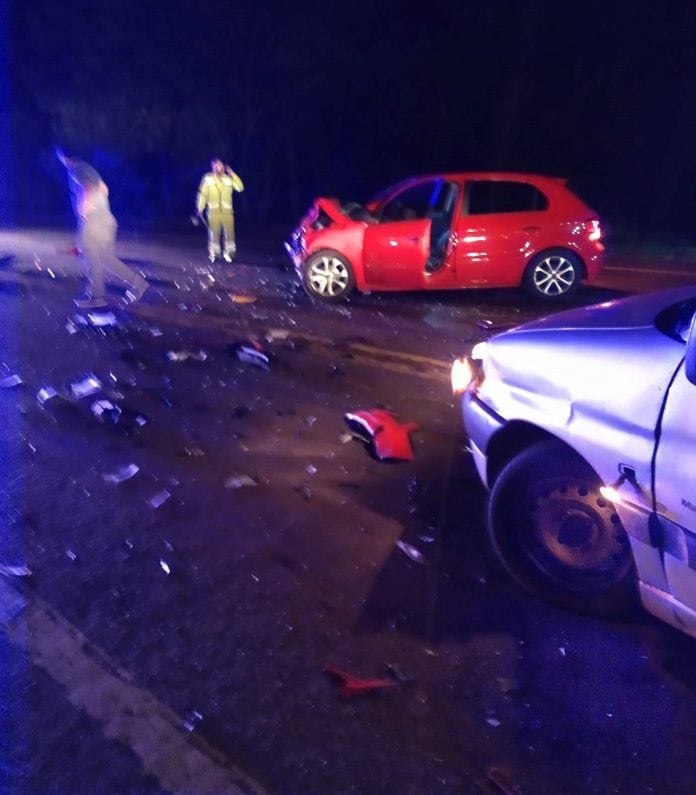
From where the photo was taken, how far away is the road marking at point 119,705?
317 centimetres

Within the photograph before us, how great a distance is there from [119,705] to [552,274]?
371 inches

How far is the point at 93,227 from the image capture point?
1059 centimetres

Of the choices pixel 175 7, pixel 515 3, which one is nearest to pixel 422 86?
pixel 515 3

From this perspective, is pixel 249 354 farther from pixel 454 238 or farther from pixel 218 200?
pixel 218 200

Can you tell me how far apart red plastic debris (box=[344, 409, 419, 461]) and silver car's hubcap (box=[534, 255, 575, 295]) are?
553cm

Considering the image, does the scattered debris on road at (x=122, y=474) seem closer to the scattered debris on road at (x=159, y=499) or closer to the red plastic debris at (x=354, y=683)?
the scattered debris on road at (x=159, y=499)

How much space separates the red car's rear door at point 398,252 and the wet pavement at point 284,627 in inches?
164

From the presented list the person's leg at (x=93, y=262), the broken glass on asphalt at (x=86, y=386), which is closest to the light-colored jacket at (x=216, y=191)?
the person's leg at (x=93, y=262)

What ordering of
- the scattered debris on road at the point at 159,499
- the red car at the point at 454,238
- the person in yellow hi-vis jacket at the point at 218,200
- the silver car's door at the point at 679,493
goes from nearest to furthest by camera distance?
the silver car's door at the point at 679,493 → the scattered debris on road at the point at 159,499 → the red car at the point at 454,238 → the person in yellow hi-vis jacket at the point at 218,200

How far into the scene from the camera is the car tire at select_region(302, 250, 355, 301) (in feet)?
37.7

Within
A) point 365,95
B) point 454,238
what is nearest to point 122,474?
point 454,238

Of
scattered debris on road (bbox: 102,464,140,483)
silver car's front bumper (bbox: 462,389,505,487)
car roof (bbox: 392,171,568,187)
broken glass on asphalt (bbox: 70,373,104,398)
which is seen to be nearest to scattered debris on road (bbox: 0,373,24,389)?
broken glass on asphalt (bbox: 70,373,104,398)

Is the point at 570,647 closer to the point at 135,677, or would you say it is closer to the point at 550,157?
the point at 135,677

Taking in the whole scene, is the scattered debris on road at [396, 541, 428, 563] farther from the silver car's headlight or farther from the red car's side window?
the red car's side window
